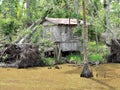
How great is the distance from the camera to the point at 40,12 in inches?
1171

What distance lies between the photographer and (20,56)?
20109mm

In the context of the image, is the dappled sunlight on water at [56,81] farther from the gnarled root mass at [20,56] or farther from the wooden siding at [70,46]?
the wooden siding at [70,46]

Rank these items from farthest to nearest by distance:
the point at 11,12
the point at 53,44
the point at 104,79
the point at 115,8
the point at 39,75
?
Answer: 1. the point at 115,8
2. the point at 11,12
3. the point at 53,44
4. the point at 39,75
5. the point at 104,79

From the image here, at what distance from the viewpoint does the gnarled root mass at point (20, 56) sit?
65.8 feet

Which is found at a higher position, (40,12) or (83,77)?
(40,12)

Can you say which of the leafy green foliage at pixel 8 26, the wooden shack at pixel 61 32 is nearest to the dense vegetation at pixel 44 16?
the leafy green foliage at pixel 8 26

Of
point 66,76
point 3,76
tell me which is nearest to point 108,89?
point 66,76

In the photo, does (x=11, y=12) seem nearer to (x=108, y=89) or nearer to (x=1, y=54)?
(x=1, y=54)

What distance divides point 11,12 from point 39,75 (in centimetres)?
1718

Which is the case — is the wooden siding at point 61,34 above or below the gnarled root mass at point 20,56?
above

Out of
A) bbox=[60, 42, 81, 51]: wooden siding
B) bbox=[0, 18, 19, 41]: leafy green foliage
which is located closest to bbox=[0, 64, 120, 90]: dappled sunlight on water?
bbox=[60, 42, 81, 51]: wooden siding

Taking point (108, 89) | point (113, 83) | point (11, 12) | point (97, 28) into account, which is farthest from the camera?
point (11, 12)

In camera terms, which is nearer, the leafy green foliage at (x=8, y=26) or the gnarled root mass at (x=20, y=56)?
the gnarled root mass at (x=20, y=56)

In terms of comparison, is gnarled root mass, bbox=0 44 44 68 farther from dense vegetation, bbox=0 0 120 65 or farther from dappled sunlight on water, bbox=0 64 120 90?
dappled sunlight on water, bbox=0 64 120 90
